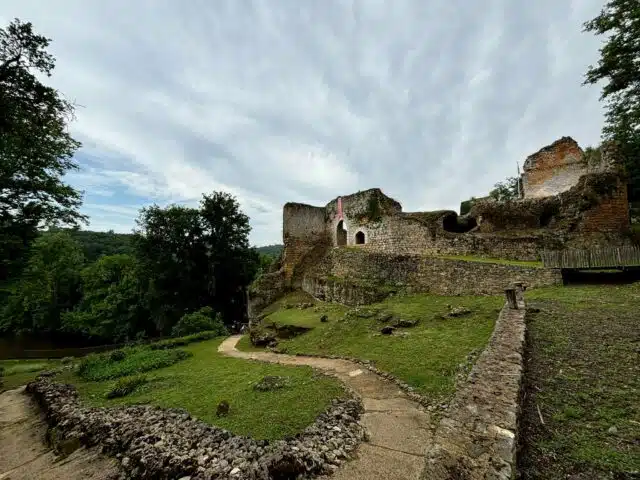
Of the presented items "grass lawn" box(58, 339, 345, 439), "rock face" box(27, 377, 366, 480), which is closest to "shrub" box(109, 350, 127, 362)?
"grass lawn" box(58, 339, 345, 439)

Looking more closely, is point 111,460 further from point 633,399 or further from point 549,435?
point 633,399

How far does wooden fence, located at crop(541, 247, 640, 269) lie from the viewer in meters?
9.27

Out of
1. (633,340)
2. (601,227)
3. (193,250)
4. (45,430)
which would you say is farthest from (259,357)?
(193,250)

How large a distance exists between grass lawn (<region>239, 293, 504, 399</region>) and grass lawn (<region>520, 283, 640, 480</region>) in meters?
1.26

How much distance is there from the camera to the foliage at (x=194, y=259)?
23.9 metres

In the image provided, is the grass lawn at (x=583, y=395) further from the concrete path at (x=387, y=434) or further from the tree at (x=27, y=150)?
the tree at (x=27, y=150)

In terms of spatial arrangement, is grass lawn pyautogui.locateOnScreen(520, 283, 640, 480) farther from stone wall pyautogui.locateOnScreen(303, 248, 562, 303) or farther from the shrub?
the shrub

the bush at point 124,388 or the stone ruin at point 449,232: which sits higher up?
the stone ruin at point 449,232

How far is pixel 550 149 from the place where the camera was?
18.1 metres

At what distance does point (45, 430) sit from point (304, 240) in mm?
16118

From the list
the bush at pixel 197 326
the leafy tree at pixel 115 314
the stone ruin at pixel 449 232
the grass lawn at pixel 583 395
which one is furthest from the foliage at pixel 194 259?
the grass lawn at pixel 583 395

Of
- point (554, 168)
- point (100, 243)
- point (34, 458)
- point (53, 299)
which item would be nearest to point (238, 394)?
point (34, 458)

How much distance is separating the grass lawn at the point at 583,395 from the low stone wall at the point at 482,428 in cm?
37

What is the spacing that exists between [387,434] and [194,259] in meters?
24.8
